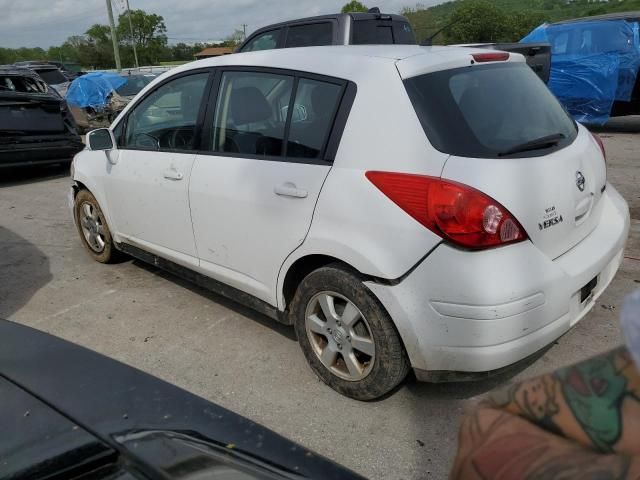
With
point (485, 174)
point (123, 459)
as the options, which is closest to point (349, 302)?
point (485, 174)

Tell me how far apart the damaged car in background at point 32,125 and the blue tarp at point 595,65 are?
330 inches

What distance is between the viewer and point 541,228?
2504 mm

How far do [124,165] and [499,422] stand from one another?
11.8 ft

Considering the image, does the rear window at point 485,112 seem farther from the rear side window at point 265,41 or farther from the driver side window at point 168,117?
the rear side window at point 265,41

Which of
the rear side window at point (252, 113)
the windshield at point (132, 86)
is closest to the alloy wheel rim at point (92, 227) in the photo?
the rear side window at point (252, 113)

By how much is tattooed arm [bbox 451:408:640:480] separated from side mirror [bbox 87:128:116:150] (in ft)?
12.2

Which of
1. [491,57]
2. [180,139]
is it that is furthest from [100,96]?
[491,57]

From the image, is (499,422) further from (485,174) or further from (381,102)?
(381,102)

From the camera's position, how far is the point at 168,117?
388 cm

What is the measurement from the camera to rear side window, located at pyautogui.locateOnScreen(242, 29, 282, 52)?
7715 mm

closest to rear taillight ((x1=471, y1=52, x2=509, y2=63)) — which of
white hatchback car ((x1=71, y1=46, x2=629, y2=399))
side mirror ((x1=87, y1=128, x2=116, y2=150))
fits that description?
white hatchback car ((x1=71, y1=46, x2=629, y2=399))

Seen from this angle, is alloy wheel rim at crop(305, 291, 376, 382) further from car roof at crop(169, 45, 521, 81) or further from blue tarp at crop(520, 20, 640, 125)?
blue tarp at crop(520, 20, 640, 125)

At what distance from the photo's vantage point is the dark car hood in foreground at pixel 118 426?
138 centimetres

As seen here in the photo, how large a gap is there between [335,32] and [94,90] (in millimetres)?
9136
